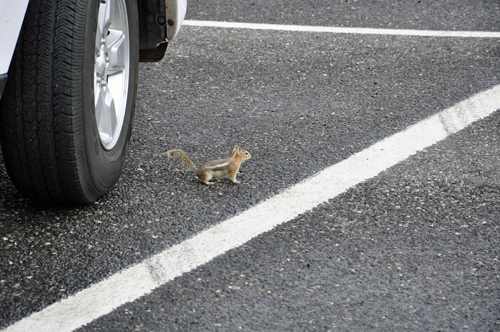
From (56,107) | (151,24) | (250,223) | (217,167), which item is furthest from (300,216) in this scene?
(151,24)

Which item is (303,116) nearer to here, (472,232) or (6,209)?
(472,232)

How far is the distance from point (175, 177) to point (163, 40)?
92 cm

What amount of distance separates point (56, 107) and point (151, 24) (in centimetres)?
127

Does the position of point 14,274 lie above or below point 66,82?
below

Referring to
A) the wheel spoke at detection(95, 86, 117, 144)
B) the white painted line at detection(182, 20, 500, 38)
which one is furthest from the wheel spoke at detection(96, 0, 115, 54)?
the white painted line at detection(182, 20, 500, 38)

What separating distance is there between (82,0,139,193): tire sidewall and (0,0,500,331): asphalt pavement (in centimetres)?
19

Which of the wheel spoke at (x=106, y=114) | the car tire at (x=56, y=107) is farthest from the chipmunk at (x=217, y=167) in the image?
the car tire at (x=56, y=107)

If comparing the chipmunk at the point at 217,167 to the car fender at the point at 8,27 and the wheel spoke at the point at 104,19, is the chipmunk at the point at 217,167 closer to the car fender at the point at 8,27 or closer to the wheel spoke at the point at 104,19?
the wheel spoke at the point at 104,19

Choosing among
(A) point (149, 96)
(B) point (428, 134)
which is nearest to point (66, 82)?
(A) point (149, 96)

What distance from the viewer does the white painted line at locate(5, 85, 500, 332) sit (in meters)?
2.45

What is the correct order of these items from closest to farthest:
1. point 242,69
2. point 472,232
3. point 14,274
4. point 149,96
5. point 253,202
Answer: point 14,274
point 472,232
point 253,202
point 149,96
point 242,69

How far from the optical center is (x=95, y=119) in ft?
9.87

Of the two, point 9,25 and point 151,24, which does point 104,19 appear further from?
point 9,25

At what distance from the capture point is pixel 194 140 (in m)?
4.10
